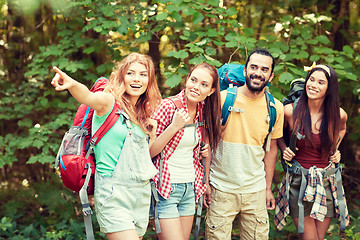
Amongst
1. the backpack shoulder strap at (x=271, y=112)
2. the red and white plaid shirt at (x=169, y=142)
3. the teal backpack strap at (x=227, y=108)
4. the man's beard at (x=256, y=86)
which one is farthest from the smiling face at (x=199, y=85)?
the backpack shoulder strap at (x=271, y=112)

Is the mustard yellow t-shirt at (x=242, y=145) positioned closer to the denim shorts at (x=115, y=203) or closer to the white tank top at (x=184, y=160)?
the white tank top at (x=184, y=160)

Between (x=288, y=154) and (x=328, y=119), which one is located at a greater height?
(x=328, y=119)

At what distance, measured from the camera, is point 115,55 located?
4961 millimetres

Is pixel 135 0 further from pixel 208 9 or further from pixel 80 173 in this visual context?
pixel 80 173

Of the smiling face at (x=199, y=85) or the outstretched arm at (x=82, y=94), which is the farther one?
the smiling face at (x=199, y=85)

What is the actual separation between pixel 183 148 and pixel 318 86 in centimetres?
140

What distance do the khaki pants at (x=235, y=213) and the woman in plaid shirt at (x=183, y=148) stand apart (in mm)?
239

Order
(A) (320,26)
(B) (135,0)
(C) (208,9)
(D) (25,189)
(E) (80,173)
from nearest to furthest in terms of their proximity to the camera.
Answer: (E) (80,173) < (C) (208,9) < (B) (135,0) < (A) (320,26) < (D) (25,189)

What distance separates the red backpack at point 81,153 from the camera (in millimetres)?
2559

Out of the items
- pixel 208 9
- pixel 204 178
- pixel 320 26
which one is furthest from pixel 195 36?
pixel 320 26

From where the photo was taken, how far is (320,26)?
5445mm

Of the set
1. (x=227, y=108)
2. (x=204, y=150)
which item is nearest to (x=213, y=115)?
(x=227, y=108)

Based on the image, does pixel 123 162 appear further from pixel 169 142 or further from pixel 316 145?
pixel 316 145

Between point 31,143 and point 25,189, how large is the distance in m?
1.48
